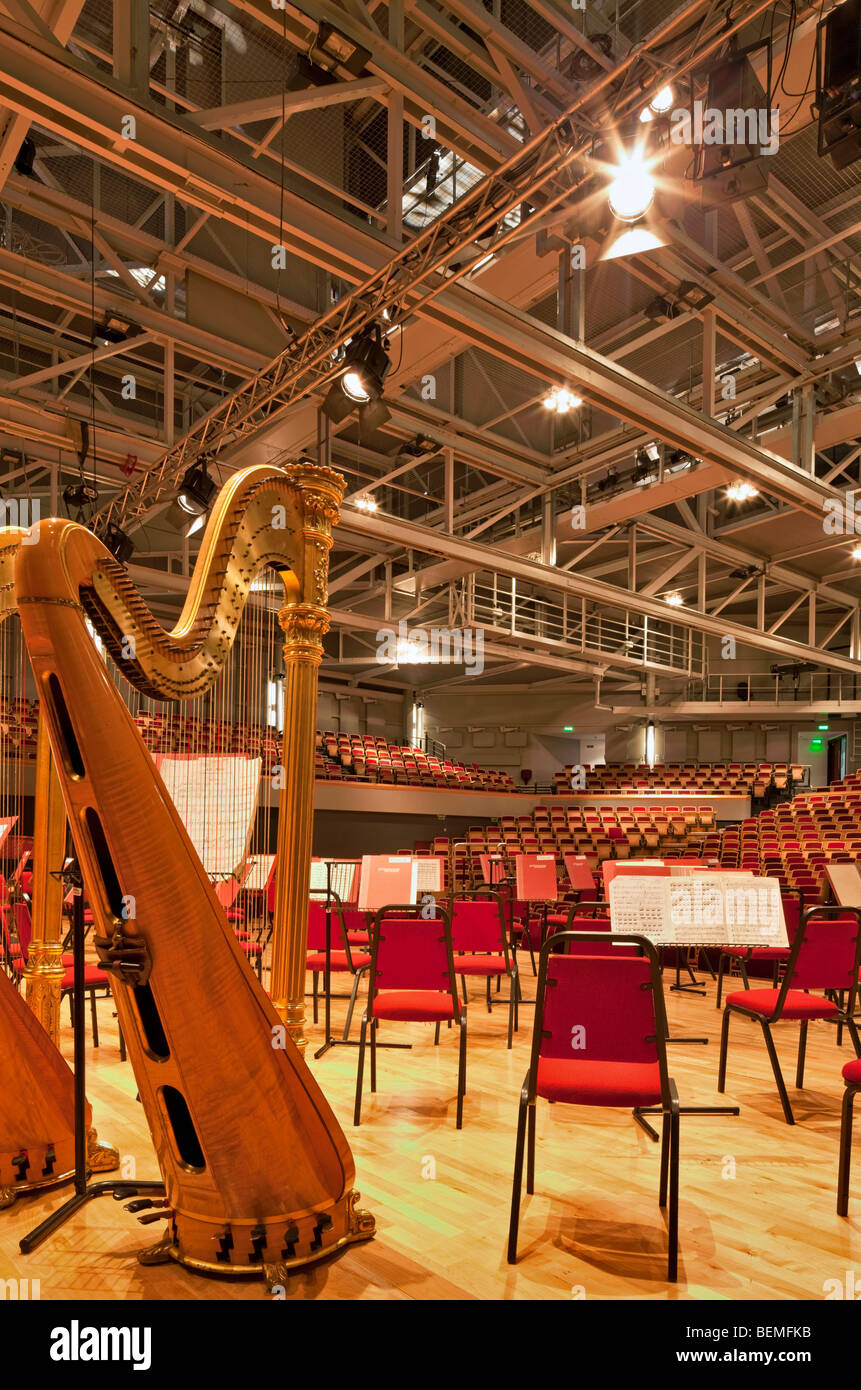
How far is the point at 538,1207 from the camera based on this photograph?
2496 millimetres

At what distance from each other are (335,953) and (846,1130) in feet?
9.34

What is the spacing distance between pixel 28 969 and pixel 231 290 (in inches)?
243

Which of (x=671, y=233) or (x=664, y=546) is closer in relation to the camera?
(x=671, y=233)

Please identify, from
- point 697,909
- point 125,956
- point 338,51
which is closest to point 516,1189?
point 125,956

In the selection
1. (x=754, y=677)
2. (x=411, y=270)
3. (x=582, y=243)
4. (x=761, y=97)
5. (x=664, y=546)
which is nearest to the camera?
(x=761, y=97)

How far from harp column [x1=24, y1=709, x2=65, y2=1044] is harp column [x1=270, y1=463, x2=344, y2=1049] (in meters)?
0.83

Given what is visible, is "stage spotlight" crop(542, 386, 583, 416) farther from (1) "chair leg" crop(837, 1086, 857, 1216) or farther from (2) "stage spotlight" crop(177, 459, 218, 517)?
(1) "chair leg" crop(837, 1086, 857, 1216)

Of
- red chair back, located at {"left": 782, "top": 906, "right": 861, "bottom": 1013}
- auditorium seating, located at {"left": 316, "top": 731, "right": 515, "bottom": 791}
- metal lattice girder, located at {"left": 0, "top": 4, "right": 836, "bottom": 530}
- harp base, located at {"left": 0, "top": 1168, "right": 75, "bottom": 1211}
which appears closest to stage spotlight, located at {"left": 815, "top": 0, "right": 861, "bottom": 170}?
metal lattice girder, located at {"left": 0, "top": 4, "right": 836, "bottom": 530}

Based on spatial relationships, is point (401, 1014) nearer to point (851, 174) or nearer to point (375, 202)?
point (375, 202)

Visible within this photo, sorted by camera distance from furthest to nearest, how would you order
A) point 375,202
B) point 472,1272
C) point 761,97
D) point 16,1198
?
point 375,202, point 761,97, point 16,1198, point 472,1272

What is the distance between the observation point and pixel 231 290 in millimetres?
7195

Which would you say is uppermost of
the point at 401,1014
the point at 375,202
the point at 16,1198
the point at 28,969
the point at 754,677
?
the point at 375,202

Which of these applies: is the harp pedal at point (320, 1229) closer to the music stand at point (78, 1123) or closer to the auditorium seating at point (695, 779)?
the music stand at point (78, 1123)

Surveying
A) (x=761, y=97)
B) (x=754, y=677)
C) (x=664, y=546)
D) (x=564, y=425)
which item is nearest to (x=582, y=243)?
(x=761, y=97)
